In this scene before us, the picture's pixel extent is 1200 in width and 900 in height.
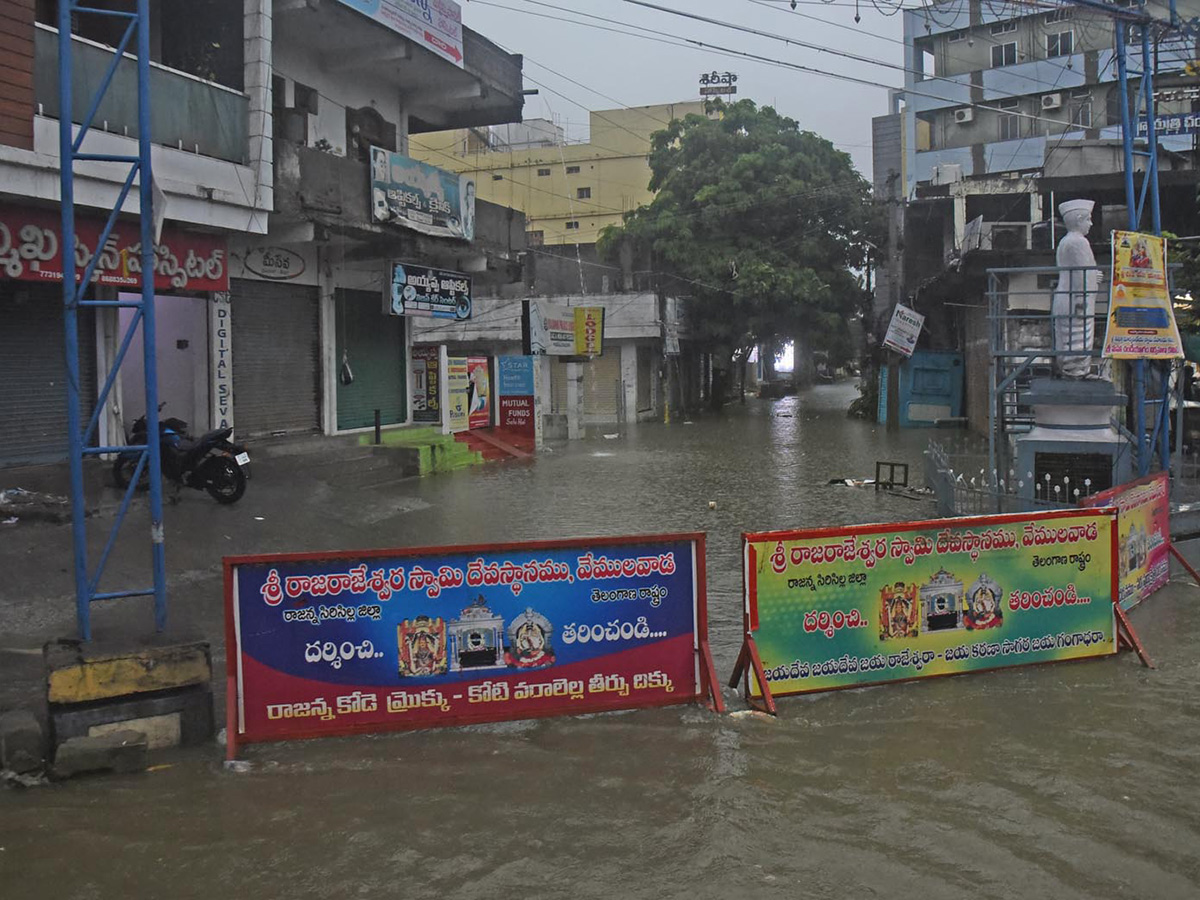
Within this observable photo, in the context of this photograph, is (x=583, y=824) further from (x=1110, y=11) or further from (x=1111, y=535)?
(x=1110, y=11)

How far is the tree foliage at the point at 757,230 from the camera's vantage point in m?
36.4

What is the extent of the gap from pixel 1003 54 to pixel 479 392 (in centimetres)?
3306

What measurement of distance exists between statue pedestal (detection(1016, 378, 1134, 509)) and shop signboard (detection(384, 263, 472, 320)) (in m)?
10.9

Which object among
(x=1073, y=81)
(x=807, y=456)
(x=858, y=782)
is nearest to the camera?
(x=858, y=782)

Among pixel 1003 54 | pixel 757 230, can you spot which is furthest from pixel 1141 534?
pixel 1003 54

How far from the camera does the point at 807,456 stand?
71.8ft

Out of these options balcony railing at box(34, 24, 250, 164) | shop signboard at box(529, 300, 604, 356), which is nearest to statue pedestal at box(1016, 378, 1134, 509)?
balcony railing at box(34, 24, 250, 164)

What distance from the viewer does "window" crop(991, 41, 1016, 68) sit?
43188 mm

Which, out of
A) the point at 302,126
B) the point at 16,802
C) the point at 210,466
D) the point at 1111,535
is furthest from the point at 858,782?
the point at 302,126

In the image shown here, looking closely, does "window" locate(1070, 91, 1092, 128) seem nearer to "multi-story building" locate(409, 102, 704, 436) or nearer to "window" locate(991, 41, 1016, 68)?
"window" locate(991, 41, 1016, 68)

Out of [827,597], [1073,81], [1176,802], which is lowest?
[1176,802]

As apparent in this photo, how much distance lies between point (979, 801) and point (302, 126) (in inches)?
566

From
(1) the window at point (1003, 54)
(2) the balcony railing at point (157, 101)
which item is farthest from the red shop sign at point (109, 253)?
(1) the window at point (1003, 54)

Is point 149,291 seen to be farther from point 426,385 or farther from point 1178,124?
point 1178,124
